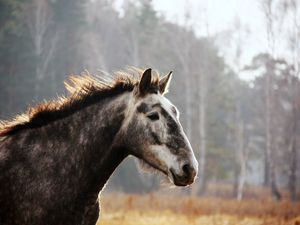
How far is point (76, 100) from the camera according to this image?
14.8ft

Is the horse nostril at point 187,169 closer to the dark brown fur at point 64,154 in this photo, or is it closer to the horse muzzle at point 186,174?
the horse muzzle at point 186,174

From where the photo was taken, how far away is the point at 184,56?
121 ft

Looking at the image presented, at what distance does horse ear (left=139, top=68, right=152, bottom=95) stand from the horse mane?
0.25 feet

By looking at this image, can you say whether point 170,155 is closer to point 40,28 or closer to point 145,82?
point 145,82

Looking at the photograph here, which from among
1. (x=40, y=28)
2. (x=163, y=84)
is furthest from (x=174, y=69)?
(x=163, y=84)

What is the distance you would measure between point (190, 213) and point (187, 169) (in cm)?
1380

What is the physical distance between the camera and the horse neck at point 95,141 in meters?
4.29

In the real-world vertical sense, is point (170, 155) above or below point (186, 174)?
above

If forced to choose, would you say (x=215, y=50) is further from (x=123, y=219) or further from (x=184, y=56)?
(x=123, y=219)

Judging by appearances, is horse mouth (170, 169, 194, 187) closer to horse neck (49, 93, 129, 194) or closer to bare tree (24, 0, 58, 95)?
horse neck (49, 93, 129, 194)

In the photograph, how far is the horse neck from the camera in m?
4.29

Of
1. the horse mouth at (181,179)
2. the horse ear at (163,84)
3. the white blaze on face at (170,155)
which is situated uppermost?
the horse ear at (163,84)

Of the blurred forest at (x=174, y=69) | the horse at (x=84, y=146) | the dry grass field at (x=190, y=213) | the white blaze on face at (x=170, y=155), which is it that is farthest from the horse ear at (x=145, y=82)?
the blurred forest at (x=174, y=69)

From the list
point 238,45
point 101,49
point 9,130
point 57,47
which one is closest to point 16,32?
point 57,47
